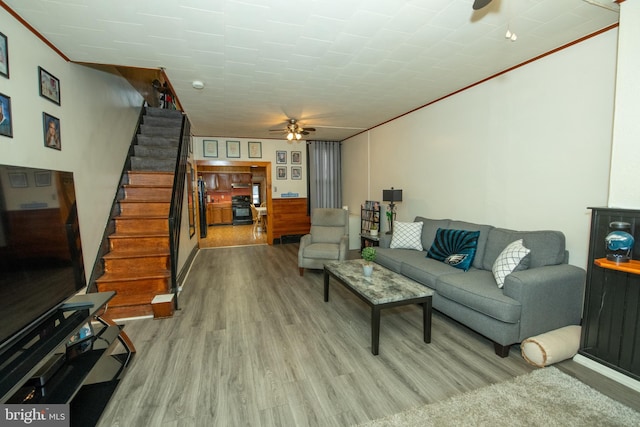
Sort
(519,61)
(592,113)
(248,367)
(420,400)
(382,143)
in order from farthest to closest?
1. (382,143)
2. (519,61)
3. (592,113)
4. (248,367)
5. (420,400)

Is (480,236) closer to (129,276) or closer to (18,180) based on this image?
(18,180)

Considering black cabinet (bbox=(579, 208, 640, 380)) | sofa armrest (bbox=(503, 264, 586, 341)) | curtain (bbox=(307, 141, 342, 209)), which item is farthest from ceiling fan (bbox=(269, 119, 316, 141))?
black cabinet (bbox=(579, 208, 640, 380))

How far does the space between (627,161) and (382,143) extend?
3.78m

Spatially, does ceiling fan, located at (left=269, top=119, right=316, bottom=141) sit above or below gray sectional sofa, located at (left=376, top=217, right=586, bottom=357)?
above

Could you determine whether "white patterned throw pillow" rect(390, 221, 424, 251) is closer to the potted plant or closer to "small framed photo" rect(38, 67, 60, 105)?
the potted plant

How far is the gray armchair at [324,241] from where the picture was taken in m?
4.17

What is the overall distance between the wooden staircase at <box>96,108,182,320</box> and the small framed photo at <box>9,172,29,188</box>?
1.42m

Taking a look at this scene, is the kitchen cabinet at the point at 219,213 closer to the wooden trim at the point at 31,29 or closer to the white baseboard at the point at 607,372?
the wooden trim at the point at 31,29

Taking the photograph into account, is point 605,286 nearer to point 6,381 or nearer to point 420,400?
Result: point 420,400

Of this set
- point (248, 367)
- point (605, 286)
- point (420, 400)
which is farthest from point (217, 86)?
point (605, 286)

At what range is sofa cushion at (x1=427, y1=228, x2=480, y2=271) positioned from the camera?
3030mm

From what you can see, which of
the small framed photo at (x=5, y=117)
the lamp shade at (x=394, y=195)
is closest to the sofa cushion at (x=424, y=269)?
the lamp shade at (x=394, y=195)

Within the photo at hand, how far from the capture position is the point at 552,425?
157 centimetres

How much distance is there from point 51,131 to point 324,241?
3.51 metres
